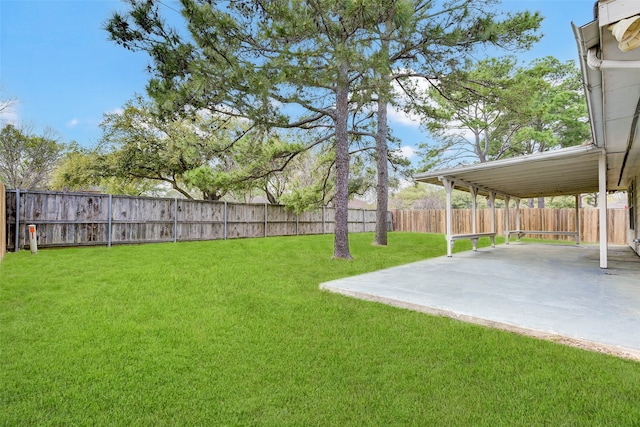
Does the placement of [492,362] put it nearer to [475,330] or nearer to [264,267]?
[475,330]

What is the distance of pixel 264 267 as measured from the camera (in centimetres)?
570

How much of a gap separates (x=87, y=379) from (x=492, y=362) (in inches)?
103

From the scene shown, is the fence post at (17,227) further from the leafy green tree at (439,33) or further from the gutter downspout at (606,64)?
the gutter downspout at (606,64)

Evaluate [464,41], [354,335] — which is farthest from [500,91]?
[354,335]

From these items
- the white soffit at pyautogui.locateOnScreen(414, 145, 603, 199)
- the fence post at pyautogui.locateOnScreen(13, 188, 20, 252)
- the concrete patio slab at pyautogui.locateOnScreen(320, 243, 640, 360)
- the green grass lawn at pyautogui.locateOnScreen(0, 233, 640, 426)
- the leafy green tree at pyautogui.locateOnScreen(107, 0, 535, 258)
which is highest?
the leafy green tree at pyautogui.locateOnScreen(107, 0, 535, 258)

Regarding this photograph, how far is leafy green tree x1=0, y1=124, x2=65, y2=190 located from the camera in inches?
612

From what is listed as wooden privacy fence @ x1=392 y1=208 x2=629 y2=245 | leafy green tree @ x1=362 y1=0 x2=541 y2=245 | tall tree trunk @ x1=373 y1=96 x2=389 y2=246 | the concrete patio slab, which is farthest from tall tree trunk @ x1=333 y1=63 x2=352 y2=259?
wooden privacy fence @ x1=392 y1=208 x2=629 y2=245

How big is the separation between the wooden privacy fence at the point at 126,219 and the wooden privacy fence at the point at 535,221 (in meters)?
7.85

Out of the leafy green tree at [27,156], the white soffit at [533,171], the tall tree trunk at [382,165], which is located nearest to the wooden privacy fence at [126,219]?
the tall tree trunk at [382,165]

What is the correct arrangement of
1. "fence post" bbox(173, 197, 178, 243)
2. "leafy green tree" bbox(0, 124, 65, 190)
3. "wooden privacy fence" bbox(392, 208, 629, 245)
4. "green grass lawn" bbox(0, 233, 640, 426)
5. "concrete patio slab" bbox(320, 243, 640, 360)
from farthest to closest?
"leafy green tree" bbox(0, 124, 65, 190) < "wooden privacy fence" bbox(392, 208, 629, 245) < "fence post" bbox(173, 197, 178, 243) < "concrete patio slab" bbox(320, 243, 640, 360) < "green grass lawn" bbox(0, 233, 640, 426)

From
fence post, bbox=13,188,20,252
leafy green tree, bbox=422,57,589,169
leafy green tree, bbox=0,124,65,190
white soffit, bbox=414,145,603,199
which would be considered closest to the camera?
white soffit, bbox=414,145,603,199

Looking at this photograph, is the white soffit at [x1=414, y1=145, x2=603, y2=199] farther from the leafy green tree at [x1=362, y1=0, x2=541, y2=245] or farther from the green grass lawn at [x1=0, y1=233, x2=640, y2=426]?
the green grass lawn at [x1=0, y1=233, x2=640, y2=426]

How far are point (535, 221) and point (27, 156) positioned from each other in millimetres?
25144

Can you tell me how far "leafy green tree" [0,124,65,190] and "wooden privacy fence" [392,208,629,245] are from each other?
62.2ft
